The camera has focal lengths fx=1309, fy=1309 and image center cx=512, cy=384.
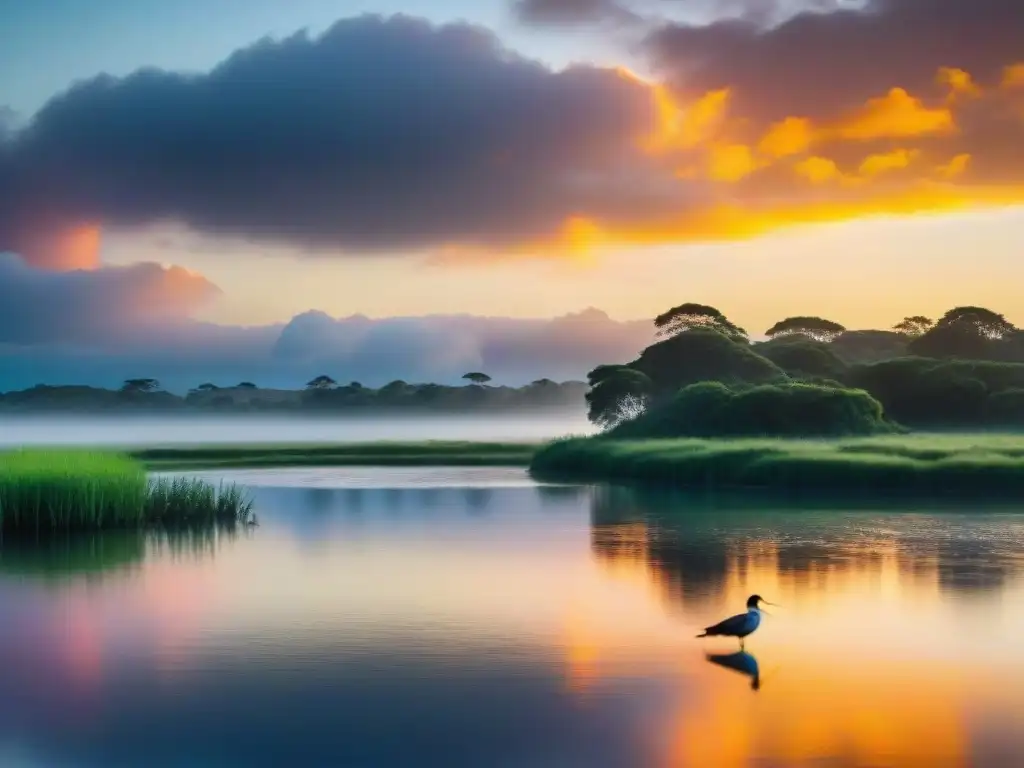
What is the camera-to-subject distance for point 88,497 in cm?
3441

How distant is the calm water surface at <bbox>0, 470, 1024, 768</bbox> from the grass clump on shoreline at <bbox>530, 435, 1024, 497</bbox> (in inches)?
593

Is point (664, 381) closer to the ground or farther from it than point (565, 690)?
farther from it

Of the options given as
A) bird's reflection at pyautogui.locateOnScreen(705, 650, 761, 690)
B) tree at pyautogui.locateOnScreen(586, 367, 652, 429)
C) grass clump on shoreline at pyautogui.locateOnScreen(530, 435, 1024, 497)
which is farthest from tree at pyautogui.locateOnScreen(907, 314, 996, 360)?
bird's reflection at pyautogui.locateOnScreen(705, 650, 761, 690)

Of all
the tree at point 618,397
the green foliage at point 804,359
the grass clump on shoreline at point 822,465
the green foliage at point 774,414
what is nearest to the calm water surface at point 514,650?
the grass clump on shoreline at point 822,465

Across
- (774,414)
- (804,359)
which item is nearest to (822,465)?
(774,414)

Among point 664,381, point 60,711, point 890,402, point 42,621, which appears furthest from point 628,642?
point 890,402

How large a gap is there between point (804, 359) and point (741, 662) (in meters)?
95.0

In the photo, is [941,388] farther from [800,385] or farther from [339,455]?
[339,455]

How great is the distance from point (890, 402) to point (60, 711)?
91.8m

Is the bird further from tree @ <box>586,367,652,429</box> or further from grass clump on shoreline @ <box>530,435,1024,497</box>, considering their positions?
tree @ <box>586,367,652,429</box>

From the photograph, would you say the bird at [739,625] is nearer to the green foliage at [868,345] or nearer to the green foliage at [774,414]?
the green foliage at [774,414]

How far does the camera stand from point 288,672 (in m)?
17.4

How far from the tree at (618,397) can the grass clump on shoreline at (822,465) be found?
21.7m

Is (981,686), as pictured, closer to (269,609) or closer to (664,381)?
(269,609)
